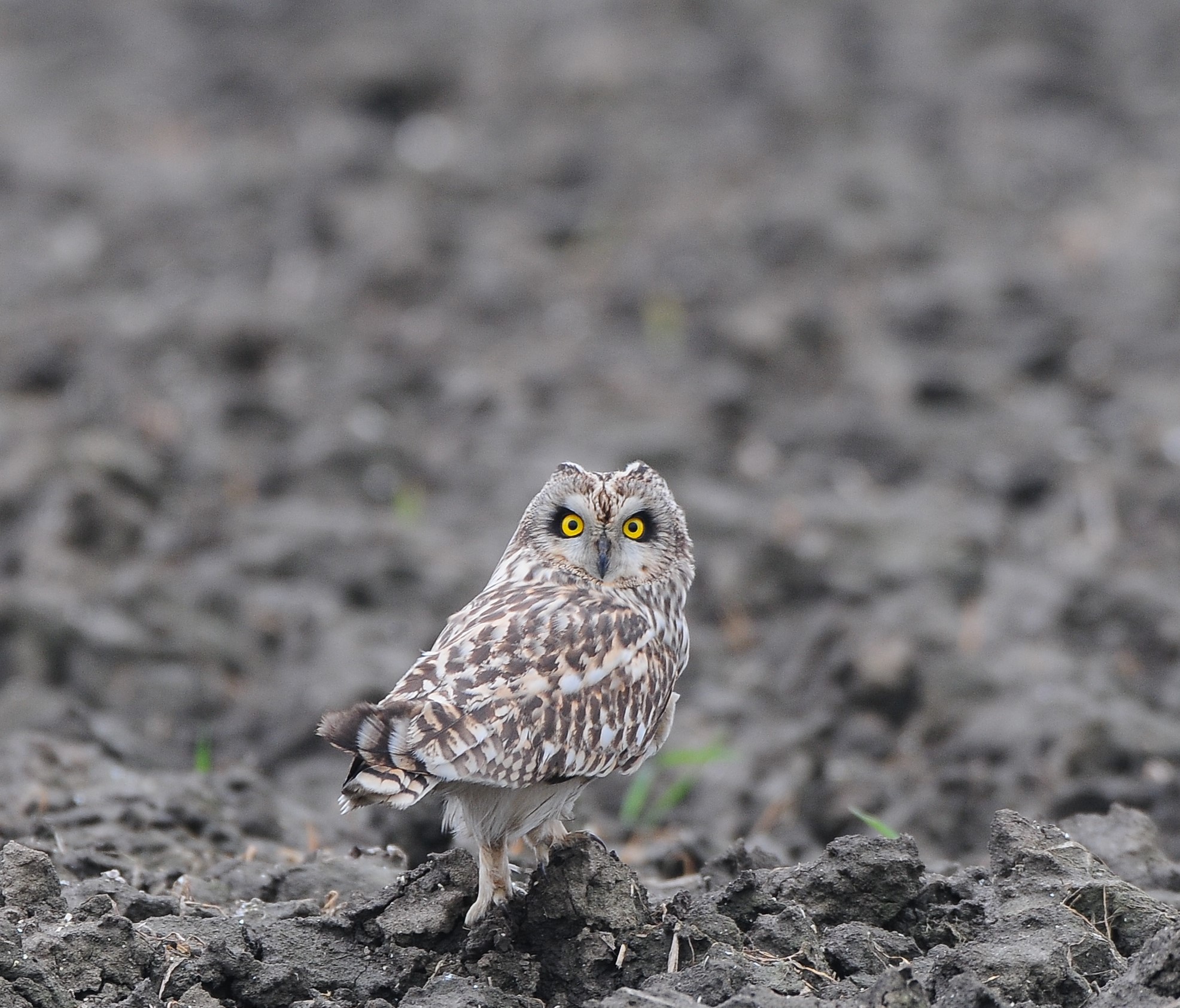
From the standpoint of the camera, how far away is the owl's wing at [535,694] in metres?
4.18

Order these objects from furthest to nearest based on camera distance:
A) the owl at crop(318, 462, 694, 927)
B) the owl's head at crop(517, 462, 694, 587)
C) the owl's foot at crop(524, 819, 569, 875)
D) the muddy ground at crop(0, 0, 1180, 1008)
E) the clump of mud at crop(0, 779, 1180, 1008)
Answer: the owl's head at crop(517, 462, 694, 587) < the owl's foot at crop(524, 819, 569, 875) < the muddy ground at crop(0, 0, 1180, 1008) < the owl at crop(318, 462, 694, 927) < the clump of mud at crop(0, 779, 1180, 1008)

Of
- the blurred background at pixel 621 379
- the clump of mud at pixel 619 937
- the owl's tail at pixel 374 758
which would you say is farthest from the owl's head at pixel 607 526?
the blurred background at pixel 621 379

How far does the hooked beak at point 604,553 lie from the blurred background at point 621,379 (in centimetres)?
123

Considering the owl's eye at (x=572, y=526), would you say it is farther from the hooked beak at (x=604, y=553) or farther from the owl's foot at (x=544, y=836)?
the owl's foot at (x=544, y=836)

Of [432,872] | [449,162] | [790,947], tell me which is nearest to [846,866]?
[790,947]

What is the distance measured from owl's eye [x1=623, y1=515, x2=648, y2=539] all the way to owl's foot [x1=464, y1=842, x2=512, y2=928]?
3.42ft

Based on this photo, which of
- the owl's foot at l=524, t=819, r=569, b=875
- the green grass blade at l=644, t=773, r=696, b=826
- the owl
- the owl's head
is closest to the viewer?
the owl

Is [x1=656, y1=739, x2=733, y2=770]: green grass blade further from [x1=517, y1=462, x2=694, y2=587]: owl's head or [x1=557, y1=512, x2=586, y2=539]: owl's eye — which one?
[x1=557, y1=512, x2=586, y2=539]: owl's eye

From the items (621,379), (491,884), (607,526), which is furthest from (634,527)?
(621,379)

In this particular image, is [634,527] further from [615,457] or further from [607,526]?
[615,457]

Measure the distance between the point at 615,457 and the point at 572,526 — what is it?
4816mm

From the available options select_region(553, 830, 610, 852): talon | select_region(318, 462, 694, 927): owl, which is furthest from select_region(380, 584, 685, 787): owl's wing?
select_region(553, 830, 610, 852): talon

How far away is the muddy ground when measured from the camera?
14.5 ft

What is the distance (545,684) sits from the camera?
441cm
